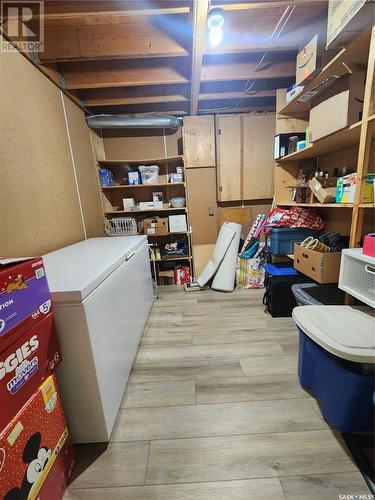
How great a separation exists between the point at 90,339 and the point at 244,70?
2.58 m

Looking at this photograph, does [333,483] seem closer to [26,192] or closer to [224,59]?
[26,192]

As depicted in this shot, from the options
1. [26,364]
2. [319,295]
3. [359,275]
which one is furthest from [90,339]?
[319,295]

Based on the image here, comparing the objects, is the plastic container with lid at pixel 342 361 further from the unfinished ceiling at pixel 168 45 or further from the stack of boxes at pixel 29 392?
the unfinished ceiling at pixel 168 45

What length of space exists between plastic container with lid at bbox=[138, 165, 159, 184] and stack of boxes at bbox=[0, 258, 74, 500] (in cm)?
232

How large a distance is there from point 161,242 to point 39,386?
255 cm

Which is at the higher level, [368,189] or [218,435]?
[368,189]

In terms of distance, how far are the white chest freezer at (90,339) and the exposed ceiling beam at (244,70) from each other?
1978 millimetres

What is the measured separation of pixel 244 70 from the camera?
2.06m

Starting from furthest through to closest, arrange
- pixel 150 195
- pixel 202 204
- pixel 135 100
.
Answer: pixel 150 195
pixel 202 204
pixel 135 100

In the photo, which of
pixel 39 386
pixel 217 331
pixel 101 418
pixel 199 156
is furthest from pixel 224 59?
pixel 101 418
